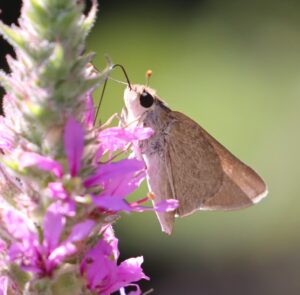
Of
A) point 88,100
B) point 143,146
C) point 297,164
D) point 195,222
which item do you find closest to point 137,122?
point 143,146

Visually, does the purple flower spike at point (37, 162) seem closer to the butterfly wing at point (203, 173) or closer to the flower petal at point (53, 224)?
the flower petal at point (53, 224)

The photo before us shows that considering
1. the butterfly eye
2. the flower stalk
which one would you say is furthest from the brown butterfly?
the flower stalk

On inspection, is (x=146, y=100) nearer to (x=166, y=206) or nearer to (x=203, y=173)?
(x=203, y=173)

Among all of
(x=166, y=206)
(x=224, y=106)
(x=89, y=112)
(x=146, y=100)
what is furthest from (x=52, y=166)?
(x=224, y=106)

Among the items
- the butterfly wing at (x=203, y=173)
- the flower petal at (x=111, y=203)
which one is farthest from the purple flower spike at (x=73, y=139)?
the butterfly wing at (x=203, y=173)

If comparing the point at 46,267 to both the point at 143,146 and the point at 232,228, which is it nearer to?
the point at 143,146

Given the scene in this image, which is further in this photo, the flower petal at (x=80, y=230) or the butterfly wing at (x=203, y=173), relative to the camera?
the butterfly wing at (x=203, y=173)

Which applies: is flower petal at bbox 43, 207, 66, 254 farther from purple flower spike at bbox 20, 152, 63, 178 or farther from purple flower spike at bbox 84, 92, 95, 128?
purple flower spike at bbox 84, 92, 95, 128
